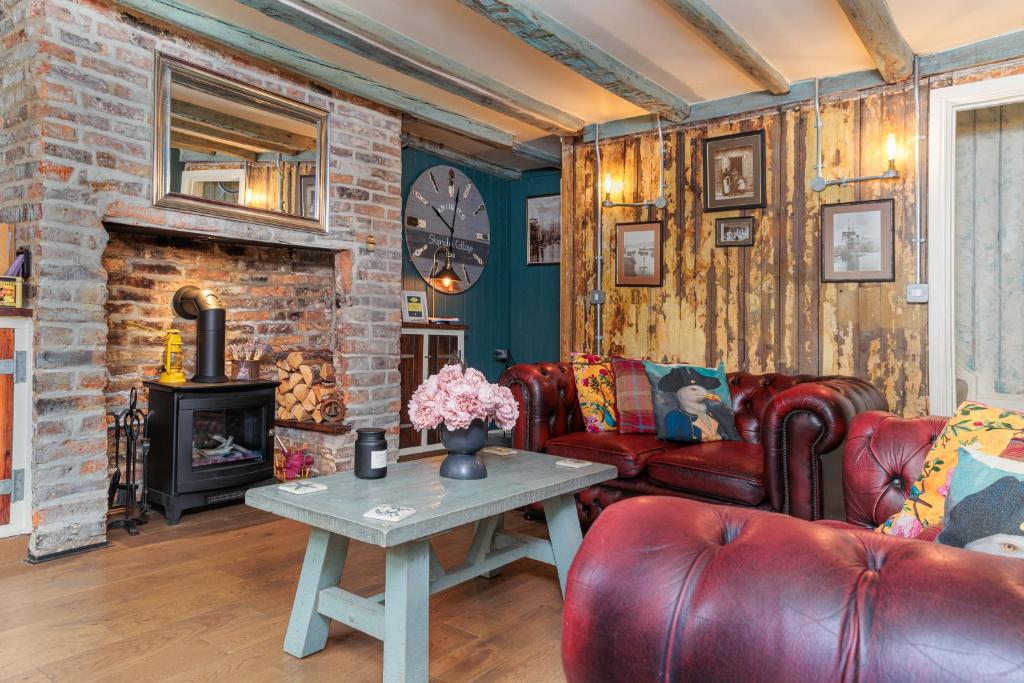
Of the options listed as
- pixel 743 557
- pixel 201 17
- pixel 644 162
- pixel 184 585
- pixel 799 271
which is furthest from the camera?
pixel 644 162

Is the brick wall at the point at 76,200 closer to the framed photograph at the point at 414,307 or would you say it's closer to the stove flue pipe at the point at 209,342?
the stove flue pipe at the point at 209,342

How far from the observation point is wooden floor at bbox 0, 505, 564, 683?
193 cm

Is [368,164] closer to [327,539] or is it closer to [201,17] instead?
[201,17]

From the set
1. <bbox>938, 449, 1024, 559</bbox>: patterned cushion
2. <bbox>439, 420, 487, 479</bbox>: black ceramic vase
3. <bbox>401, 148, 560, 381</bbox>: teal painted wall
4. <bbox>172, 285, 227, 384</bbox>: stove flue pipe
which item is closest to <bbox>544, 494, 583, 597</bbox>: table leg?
<bbox>439, 420, 487, 479</bbox>: black ceramic vase

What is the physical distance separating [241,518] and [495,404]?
6.53 feet

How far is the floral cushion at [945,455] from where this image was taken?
1339mm

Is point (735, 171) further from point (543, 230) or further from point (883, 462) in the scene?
point (883, 462)

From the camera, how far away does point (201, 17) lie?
128 inches

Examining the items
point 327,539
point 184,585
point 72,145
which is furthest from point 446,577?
point 72,145

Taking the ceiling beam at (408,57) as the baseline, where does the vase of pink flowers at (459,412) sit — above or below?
below

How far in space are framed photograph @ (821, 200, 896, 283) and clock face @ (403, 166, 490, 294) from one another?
3033 mm

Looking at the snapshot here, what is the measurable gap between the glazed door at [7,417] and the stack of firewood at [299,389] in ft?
5.20

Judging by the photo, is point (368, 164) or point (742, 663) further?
point (368, 164)

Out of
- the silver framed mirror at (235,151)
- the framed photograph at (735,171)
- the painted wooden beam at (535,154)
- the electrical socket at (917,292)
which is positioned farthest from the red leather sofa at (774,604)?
the painted wooden beam at (535,154)
